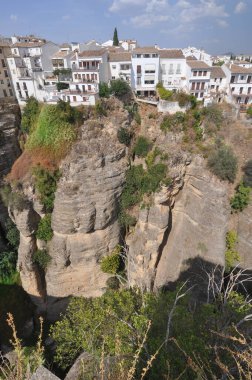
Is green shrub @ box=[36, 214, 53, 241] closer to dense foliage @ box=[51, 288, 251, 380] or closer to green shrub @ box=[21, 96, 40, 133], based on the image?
dense foliage @ box=[51, 288, 251, 380]

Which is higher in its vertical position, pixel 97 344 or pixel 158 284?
pixel 97 344

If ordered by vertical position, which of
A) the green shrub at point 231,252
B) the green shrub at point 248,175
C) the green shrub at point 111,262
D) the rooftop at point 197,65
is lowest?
the green shrub at point 111,262

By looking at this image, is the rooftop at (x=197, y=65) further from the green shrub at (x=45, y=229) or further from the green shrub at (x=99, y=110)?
the green shrub at (x=45, y=229)

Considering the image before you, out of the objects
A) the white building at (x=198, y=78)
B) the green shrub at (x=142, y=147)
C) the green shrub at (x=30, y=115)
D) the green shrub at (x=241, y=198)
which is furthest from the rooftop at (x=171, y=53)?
the green shrub at (x=241, y=198)

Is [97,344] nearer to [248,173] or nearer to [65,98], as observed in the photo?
[248,173]

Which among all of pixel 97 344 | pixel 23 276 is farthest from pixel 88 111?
pixel 97 344

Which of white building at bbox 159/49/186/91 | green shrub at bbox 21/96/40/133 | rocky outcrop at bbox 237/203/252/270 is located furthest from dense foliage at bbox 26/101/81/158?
rocky outcrop at bbox 237/203/252/270

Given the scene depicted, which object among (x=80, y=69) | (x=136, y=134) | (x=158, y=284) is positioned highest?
(x=80, y=69)

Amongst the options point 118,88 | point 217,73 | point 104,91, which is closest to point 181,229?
Answer: point 118,88
